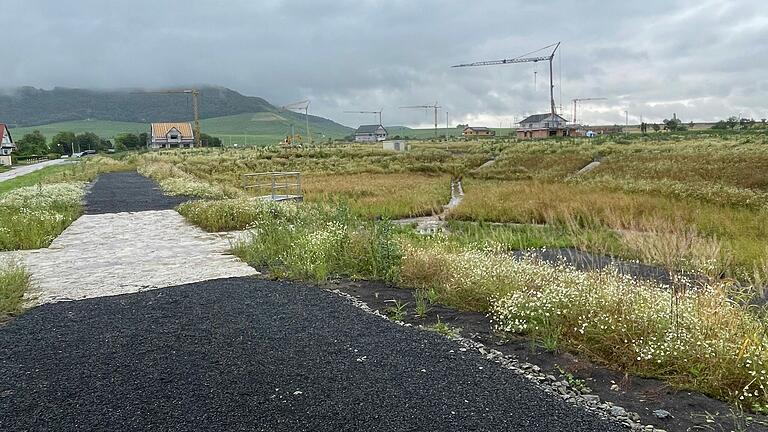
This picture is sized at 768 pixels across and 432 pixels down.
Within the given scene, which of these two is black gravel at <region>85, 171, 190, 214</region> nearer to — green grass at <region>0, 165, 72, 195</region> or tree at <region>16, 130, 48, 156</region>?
green grass at <region>0, 165, 72, 195</region>

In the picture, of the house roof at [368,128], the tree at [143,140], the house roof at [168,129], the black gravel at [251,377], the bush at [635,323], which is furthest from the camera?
the house roof at [368,128]

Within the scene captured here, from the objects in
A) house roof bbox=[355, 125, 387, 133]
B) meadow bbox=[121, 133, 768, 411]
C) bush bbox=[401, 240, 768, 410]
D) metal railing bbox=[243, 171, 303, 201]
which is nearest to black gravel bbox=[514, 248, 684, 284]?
meadow bbox=[121, 133, 768, 411]

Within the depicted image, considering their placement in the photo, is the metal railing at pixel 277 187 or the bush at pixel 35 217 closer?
the bush at pixel 35 217

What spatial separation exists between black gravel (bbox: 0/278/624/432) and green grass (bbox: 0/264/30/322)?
320 millimetres

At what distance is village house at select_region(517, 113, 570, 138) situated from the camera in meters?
117

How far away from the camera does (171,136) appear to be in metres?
116

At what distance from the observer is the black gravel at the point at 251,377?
11.7 ft

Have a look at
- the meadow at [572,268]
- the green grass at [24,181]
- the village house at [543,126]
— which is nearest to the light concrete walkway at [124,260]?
the meadow at [572,268]

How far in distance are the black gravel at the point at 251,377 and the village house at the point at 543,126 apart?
111 meters

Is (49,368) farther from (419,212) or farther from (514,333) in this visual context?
(419,212)

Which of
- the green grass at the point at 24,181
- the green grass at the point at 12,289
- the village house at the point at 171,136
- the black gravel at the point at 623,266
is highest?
the village house at the point at 171,136

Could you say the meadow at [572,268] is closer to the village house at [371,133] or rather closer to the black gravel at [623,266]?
the black gravel at [623,266]

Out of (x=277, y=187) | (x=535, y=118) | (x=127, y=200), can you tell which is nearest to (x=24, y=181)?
(x=127, y=200)

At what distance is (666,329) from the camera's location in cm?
450
